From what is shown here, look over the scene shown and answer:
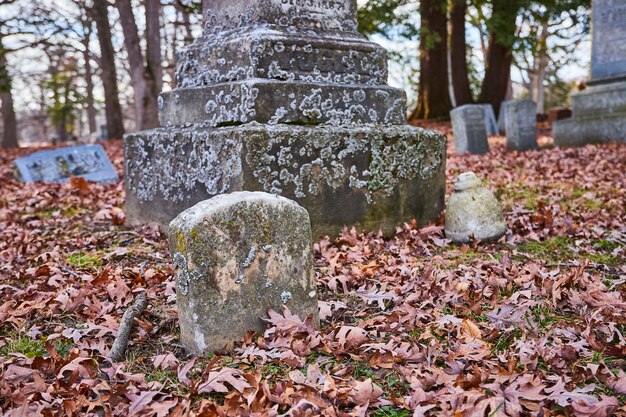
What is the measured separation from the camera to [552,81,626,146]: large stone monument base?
1057 cm

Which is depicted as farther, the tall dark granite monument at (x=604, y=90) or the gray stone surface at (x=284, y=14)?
the tall dark granite monument at (x=604, y=90)

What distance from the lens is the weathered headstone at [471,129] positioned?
10836 mm

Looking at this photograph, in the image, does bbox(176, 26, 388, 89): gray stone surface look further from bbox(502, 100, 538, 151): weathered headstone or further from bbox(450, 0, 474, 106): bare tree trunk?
bbox(450, 0, 474, 106): bare tree trunk

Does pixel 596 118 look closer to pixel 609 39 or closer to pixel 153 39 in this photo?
pixel 609 39

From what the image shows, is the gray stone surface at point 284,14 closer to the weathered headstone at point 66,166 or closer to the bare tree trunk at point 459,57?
the weathered headstone at point 66,166

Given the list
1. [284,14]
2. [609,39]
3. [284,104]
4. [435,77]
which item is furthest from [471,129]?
[284,104]

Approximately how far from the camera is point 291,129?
13.4ft

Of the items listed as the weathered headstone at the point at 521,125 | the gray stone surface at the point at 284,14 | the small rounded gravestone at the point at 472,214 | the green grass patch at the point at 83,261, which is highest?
the gray stone surface at the point at 284,14

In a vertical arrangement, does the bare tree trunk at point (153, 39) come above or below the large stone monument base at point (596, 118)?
above

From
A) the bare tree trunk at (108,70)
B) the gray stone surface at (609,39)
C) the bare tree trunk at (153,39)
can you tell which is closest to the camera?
the gray stone surface at (609,39)

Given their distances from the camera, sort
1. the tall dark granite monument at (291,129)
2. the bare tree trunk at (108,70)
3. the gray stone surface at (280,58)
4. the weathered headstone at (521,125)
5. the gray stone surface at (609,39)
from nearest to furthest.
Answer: the tall dark granite monument at (291,129)
the gray stone surface at (280,58)
the gray stone surface at (609,39)
the weathered headstone at (521,125)
the bare tree trunk at (108,70)

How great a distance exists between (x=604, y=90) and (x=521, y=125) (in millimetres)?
1693

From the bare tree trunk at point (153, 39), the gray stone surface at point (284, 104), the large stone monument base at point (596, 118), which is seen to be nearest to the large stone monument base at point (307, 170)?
the gray stone surface at point (284, 104)

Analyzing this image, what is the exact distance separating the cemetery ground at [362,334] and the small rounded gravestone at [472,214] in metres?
0.11
